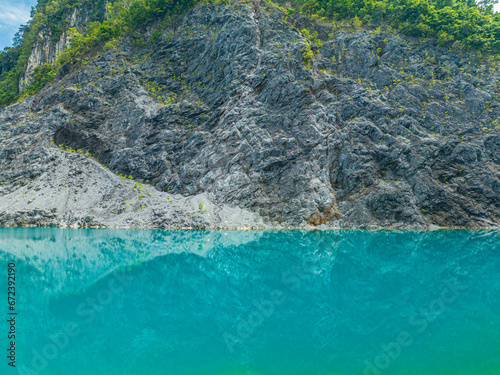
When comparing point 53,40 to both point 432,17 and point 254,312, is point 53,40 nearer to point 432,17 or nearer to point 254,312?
point 432,17

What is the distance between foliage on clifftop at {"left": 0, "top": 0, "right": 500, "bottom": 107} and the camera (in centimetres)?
4812

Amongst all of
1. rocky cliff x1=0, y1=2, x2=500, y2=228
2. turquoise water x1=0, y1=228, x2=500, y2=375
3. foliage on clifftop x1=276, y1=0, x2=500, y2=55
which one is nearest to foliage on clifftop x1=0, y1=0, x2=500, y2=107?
foliage on clifftop x1=276, y1=0, x2=500, y2=55

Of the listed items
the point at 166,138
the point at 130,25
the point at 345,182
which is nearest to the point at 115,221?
the point at 166,138

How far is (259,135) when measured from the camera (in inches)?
1651

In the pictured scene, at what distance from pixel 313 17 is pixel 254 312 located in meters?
55.7

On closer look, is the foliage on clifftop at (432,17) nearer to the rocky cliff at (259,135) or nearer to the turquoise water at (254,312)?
the rocky cliff at (259,135)

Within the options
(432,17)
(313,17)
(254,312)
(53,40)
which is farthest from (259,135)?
(53,40)

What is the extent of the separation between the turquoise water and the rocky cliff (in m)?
16.4

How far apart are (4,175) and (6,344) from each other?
42.3m

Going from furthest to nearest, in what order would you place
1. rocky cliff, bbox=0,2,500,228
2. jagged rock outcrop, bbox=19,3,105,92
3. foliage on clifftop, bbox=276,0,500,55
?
jagged rock outcrop, bbox=19,3,105,92 < foliage on clifftop, bbox=276,0,500,55 < rocky cliff, bbox=0,2,500,228

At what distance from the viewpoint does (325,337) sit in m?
8.32

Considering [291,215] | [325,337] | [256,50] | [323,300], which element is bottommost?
[291,215]

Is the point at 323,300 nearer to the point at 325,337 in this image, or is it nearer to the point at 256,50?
the point at 325,337

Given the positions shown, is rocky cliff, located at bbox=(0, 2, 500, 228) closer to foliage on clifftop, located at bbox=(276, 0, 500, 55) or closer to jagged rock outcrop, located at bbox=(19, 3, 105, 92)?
foliage on clifftop, located at bbox=(276, 0, 500, 55)
